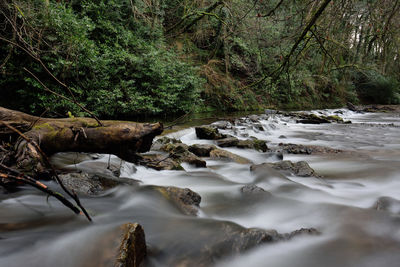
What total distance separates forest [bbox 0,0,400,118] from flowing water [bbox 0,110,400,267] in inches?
42.0

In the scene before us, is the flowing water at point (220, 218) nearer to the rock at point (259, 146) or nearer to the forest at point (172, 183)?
the forest at point (172, 183)

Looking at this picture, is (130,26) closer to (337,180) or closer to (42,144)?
(42,144)

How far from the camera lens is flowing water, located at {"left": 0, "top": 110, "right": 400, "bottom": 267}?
169 centimetres

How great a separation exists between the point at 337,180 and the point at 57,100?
21.1 ft

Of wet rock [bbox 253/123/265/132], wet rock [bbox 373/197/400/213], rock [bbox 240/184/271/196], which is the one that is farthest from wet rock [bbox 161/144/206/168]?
wet rock [bbox 253/123/265/132]

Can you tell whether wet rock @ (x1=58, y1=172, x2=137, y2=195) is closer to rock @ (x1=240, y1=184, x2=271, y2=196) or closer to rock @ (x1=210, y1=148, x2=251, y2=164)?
rock @ (x1=240, y1=184, x2=271, y2=196)

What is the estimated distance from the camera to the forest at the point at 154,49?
3787mm

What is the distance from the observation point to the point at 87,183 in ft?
8.51

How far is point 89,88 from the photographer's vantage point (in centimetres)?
691

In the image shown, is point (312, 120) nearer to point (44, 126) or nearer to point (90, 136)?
point (90, 136)

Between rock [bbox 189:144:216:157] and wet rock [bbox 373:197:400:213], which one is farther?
rock [bbox 189:144:216:157]

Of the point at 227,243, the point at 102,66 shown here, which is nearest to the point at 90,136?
the point at 227,243

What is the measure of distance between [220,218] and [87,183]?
1458 mm

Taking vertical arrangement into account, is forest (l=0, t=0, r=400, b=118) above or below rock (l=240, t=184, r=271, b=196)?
above
